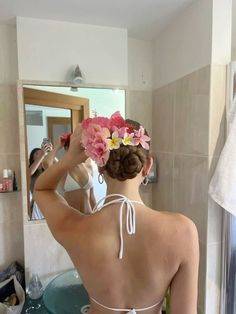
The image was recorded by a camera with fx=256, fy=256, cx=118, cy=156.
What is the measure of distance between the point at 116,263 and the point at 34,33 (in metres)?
1.35

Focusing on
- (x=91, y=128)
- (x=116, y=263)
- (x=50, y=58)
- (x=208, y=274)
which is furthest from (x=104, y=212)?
(x=50, y=58)

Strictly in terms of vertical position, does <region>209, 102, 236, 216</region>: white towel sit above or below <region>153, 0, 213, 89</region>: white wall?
below

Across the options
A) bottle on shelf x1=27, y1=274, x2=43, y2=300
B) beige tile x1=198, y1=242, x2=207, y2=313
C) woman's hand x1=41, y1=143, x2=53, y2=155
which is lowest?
bottle on shelf x1=27, y1=274, x2=43, y2=300

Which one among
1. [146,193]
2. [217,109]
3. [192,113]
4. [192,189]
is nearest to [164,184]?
[146,193]

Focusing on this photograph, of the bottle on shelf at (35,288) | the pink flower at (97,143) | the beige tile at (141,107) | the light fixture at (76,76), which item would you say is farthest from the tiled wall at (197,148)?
the bottle on shelf at (35,288)

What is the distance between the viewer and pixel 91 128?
0.72 meters

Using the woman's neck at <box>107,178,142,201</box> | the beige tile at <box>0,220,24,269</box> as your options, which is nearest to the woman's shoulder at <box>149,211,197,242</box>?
the woman's neck at <box>107,178,142,201</box>

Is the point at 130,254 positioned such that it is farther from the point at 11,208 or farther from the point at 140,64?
the point at 140,64

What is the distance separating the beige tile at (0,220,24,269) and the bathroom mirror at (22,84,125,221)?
206 mm

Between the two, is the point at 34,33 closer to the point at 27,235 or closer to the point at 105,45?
the point at 105,45

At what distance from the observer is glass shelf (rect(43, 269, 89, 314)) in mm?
1318

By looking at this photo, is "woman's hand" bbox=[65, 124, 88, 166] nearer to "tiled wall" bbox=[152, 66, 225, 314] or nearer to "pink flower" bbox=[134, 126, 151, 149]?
"pink flower" bbox=[134, 126, 151, 149]

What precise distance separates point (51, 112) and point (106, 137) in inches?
38.6

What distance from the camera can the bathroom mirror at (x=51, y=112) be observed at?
1.54 metres
